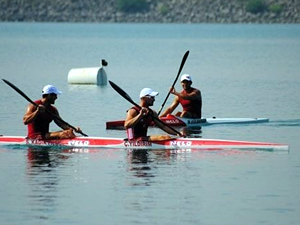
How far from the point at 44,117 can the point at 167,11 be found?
531 ft

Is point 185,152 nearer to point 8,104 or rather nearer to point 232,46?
point 8,104

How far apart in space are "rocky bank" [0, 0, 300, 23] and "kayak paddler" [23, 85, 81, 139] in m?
150

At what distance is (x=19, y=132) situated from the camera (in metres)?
38.3

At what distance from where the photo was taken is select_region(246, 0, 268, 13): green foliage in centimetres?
18011

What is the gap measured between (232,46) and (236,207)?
92783 millimetres

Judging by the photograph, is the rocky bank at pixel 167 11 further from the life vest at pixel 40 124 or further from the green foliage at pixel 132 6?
the life vest at pixel 40 124

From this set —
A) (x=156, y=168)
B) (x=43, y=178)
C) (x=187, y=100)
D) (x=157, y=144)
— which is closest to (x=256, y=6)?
(x=187, y=100)

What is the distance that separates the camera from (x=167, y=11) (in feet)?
636

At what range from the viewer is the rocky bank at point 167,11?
187 metres

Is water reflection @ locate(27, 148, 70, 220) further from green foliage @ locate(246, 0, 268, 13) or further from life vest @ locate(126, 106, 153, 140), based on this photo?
green foliage @ locate(246, 0, 268, 13)

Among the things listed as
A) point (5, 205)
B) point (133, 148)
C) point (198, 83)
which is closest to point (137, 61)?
A: point (198, 83)

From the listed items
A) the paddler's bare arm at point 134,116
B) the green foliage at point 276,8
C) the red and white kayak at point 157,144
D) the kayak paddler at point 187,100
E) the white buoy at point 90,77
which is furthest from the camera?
the green foliage at point 276,8

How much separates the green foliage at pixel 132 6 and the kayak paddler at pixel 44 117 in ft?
506

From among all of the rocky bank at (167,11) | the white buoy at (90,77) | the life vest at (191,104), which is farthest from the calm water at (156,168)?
A: the rocky bank at (167,11)
